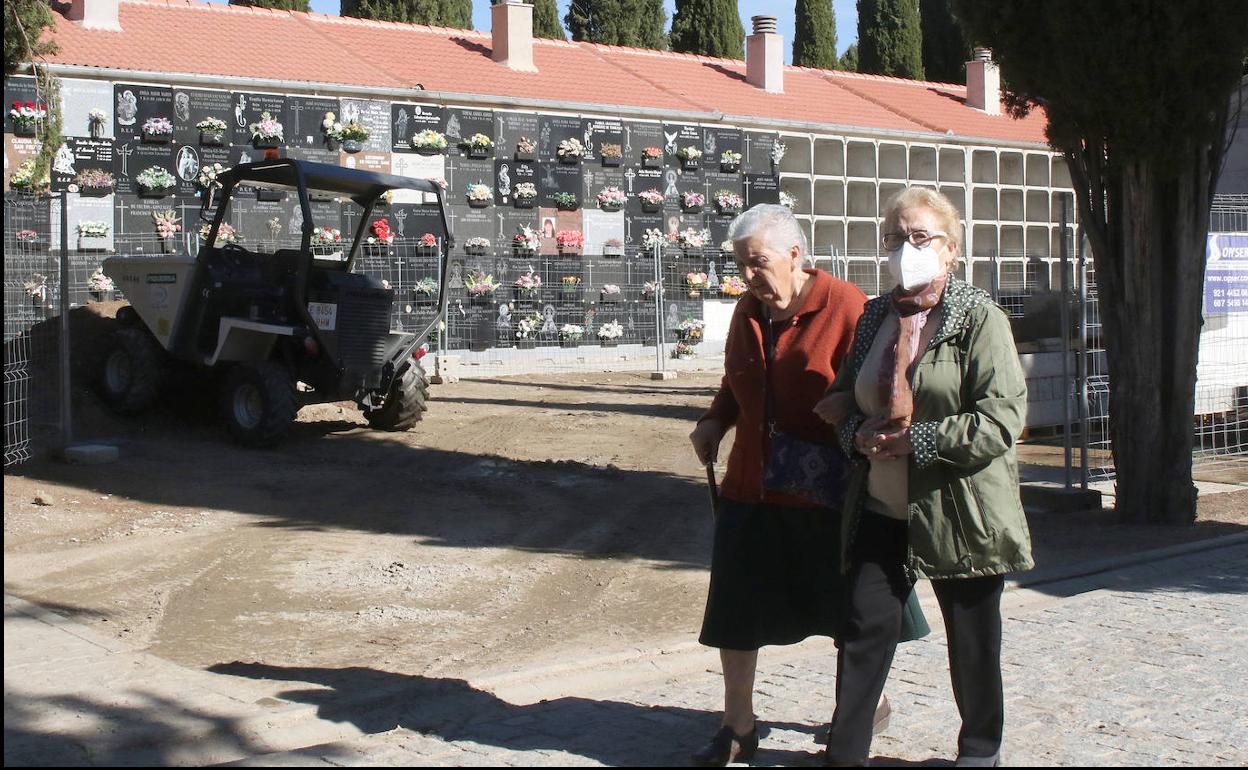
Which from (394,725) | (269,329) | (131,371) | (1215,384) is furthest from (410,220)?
(394,725)

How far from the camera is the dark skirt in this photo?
13.6 feet

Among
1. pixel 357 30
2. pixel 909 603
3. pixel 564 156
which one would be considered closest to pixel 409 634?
pixel 909 603

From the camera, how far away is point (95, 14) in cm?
1988

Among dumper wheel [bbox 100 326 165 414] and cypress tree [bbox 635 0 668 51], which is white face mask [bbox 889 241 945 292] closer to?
dumper wheel [bbox 100 326 165 414]

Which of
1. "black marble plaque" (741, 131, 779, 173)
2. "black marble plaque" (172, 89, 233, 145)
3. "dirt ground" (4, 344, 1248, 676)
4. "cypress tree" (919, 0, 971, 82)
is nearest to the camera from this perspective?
"dirt ground" (4, 344, 1248, 676)

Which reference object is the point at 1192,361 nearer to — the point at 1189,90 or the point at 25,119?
the point at 1189,90

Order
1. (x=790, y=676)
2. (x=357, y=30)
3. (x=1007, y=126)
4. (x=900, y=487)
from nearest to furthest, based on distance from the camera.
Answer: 1. (x=900, y=487)
2. (x=790, y=676)
3. (x=357, y=30)
4. (x=1007, y=126)

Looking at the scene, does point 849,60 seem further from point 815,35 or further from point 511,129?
point 511,129

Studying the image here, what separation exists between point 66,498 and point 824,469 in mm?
6816

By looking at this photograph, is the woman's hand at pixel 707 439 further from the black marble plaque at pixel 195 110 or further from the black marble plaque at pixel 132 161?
the black marble plaque at pixel 195 110

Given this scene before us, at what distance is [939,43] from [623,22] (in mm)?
11764

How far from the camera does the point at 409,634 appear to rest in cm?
608

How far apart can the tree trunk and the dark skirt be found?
5.88 m

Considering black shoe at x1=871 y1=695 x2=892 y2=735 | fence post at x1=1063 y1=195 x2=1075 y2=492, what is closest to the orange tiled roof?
fence post at x1=1063 y1=195 x2=1075 y2=492
